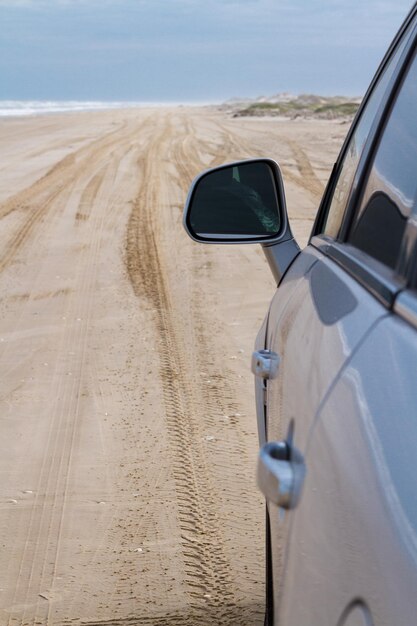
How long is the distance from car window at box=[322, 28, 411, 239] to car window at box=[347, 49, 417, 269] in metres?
0.17

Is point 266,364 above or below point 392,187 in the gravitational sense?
below

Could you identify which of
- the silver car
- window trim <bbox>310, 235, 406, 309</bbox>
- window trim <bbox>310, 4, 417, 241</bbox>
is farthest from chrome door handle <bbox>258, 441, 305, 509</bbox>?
window trim <bbox>310, 4, 417, 241</bbox>

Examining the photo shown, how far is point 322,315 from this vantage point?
5.35 ft

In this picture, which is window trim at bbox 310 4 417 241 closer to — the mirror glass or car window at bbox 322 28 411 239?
car window at bbox 322 28 411 239

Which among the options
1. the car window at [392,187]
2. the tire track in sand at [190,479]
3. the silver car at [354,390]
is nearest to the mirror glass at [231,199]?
the silver car at [354,390]

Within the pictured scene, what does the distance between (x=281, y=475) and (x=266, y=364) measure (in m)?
0.75

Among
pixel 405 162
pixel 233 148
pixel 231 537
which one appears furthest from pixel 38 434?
pixel 233 148

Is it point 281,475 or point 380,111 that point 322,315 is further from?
point 380,111

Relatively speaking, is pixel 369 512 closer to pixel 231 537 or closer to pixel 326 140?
pixel 231 537

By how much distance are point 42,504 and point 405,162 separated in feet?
8.58

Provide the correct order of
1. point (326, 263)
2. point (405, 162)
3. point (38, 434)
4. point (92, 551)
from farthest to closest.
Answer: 1. point (38, 434)
2. point (92, 551)
3. point (326, 263)
4. point (405, 162)

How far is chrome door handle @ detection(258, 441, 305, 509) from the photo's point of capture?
1407 millimetres

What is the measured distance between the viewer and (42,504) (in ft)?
12.5

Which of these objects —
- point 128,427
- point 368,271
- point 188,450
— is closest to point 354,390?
point 368,271
